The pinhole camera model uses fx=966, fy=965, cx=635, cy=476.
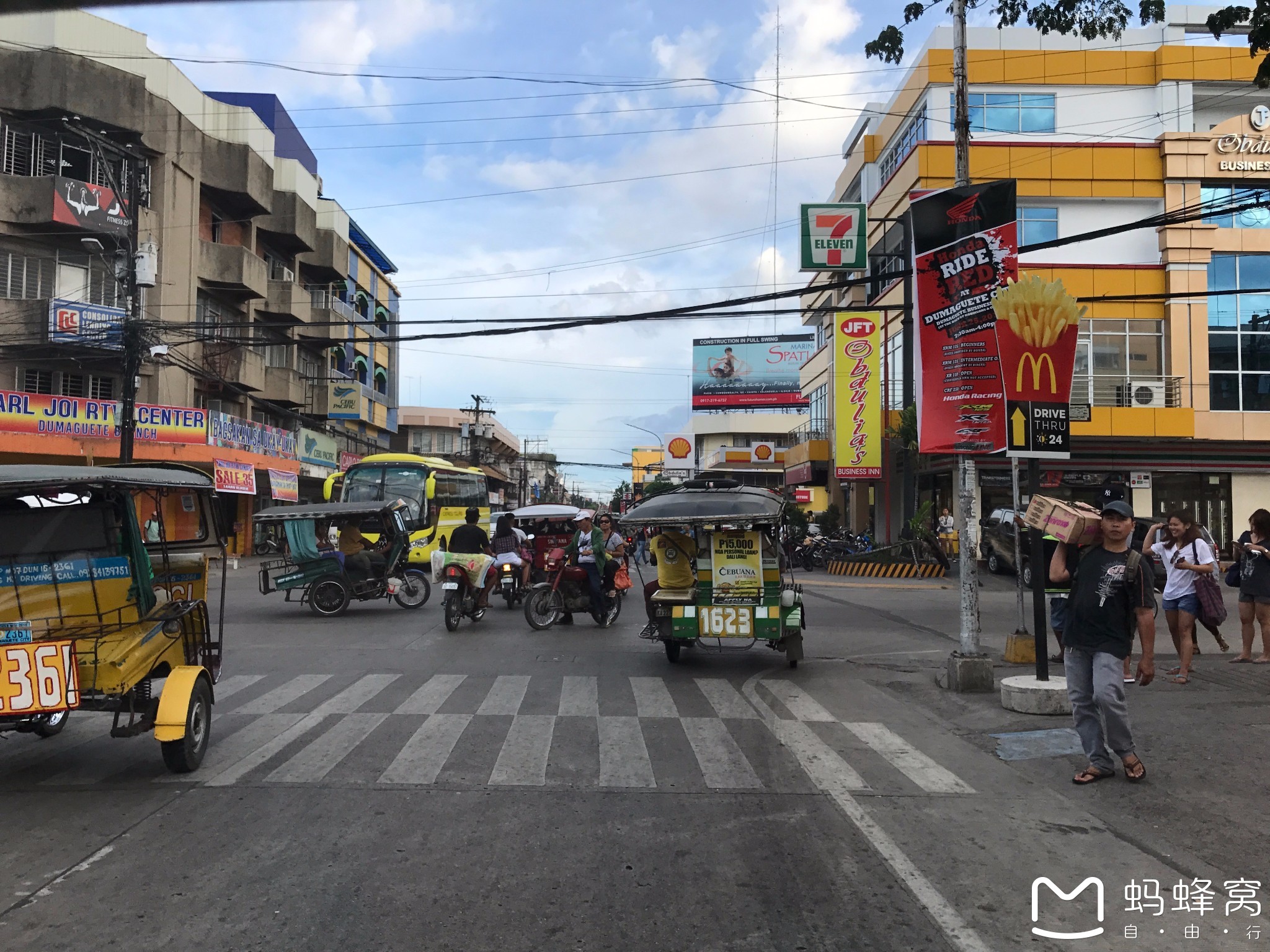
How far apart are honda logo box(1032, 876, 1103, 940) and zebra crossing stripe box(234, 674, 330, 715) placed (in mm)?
6561

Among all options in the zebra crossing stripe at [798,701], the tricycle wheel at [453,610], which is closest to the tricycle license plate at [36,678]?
the zebra crossing stripe at [798,701]

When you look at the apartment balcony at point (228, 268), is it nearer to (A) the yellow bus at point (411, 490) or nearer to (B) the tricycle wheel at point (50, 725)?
(A) the yellow bus at point (411, 490)

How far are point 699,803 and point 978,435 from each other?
19.1ft

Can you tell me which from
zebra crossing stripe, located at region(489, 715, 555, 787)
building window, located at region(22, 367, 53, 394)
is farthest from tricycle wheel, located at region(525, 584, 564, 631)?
building window, located at region(22, 367, 53, 394)

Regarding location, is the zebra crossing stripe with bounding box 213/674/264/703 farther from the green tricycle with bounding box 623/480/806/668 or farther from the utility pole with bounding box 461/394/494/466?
the utility pole with bounding box 461/394/494/466

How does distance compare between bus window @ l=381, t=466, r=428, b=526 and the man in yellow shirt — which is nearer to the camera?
the man in yellow shirt

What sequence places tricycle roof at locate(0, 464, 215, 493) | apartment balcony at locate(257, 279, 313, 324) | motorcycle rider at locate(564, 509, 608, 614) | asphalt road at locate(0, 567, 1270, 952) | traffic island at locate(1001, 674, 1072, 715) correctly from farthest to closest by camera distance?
apartment balcony at locate(257, 279, 313, 324) < motorcycle rider at locate(564, 509, 608, 614) < traffic island at locate(1001, 674, 1072, 715) < tricycle roof at locate(0, 464, 215, 493) < asphalt road at locate(0, 567, 1270, 952)

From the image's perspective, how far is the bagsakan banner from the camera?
10031 mm

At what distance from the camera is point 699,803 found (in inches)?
233

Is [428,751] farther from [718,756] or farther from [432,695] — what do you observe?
[432,695]

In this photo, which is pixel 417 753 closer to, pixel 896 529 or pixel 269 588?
pixel 269 588

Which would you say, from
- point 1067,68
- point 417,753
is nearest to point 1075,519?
point 417,753

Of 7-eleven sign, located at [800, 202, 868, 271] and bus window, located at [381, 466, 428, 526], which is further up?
7-eleven sign, located at [800, 202, 868, 271]

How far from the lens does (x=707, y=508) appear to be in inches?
453
